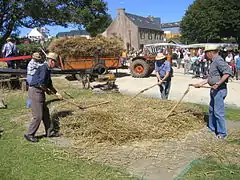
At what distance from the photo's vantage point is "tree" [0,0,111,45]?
18.1 meters

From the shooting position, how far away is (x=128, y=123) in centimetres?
631

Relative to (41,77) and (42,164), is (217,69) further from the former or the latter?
(42,164)

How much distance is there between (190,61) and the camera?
21953 millimetres

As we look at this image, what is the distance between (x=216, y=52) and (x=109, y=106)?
2.70 metres

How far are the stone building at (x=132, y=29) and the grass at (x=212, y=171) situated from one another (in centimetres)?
5962

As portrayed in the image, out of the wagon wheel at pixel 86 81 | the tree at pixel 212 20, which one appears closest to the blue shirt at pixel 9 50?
the wagon wheel at pixel 86 81

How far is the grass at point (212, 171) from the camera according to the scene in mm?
4305

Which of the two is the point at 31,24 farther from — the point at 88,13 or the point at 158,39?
the point at 158,39

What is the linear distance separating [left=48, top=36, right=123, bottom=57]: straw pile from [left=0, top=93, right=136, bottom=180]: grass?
9.52 meters

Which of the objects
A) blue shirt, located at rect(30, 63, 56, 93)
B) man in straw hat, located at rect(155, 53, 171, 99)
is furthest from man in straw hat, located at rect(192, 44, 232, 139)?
blue shirt, located at rect(30, 63, 56, 93)

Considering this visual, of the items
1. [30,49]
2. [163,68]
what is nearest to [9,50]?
[163,68]

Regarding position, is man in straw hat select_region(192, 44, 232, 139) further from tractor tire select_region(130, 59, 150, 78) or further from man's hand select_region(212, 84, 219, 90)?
tractor tire select_region(130, 59, 150, 78)

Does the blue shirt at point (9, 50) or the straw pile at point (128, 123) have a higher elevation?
the blue shirt at point (9, 50)

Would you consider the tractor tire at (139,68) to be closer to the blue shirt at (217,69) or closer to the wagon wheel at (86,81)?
the wagon wheel at (86,81)
